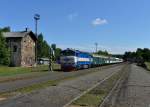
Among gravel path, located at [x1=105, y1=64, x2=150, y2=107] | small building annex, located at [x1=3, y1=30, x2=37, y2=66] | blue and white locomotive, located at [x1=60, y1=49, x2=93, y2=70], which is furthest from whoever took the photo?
small building annex, located at [x1=3, y1=30, x2=37, y2=66]

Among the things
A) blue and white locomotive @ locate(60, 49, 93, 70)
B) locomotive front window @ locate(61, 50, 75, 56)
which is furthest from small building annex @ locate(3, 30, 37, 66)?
locomotive front window @ locate(61, 50, 75, 56)

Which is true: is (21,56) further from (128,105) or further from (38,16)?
(128,105)

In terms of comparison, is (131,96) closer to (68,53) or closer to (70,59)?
(70,59)

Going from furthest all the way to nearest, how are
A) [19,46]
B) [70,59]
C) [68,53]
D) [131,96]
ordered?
[19,46]
[68,53]
[70,59]
[131,96]

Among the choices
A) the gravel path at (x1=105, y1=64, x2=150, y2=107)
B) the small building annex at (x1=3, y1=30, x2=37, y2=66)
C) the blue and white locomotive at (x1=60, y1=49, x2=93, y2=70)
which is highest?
the small building annex at (x1=3, y1=30, x2=37, y2=66)

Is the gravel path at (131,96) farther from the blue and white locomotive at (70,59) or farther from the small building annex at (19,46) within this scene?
the small building annex at (19,46)

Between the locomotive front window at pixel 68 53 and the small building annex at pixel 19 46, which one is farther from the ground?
the small building annex at pixel 19 46

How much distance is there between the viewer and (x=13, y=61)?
86188 millimetres

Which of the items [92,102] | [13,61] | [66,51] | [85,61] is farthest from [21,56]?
[92,102]

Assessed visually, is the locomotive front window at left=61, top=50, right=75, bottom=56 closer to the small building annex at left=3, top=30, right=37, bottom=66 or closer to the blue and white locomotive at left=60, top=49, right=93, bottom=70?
the blue and white locomotive at left=60, top=49, right=93, bottom=70

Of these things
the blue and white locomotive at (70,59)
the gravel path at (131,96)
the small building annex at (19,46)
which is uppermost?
the small building annex at (19,46)

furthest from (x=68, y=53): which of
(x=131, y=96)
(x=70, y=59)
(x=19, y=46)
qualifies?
(x=131, y=96)

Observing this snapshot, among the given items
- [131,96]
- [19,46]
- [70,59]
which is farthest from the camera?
[19,46]

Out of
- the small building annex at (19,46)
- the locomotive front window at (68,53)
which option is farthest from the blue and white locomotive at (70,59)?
the small building annex at (19,46)
